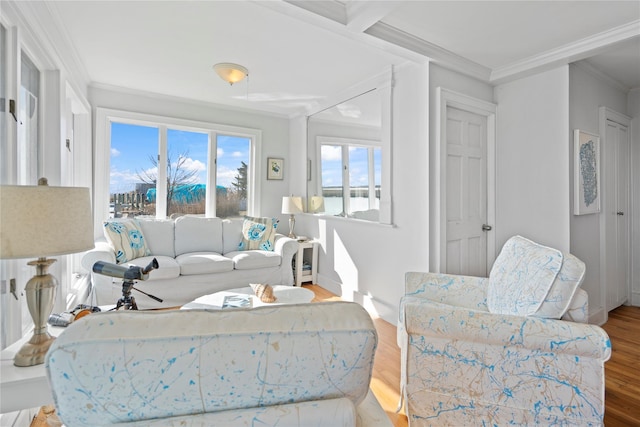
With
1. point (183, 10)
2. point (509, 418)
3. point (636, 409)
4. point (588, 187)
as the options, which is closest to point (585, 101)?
point (588, 187)

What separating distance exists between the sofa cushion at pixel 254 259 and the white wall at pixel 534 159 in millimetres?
2485

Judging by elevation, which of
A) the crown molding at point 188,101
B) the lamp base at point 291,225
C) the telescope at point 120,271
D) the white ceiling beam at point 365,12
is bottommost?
the telescope at point 120,271

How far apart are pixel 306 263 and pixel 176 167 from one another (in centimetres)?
219

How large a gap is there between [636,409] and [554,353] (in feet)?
3.68

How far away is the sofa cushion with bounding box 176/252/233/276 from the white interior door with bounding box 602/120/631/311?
13.1 ft

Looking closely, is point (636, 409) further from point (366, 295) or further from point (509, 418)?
point (366, 295)

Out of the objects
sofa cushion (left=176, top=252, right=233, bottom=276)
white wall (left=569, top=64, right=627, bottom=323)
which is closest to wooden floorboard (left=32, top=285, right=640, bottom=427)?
white wall (left=569, top=64, right=627, bottom=323)

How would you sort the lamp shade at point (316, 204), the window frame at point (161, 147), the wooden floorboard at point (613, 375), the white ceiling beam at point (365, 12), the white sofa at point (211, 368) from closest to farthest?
1. the white sofa at point (211, 368)
2. the wooden floorboard at point (613, 375)
3. the white ceiling beam at point (365, 12)
4. the window frame at point (161, 147)
5. the lamp shade at point (316, 204)

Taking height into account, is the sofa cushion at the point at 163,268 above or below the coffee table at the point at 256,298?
above

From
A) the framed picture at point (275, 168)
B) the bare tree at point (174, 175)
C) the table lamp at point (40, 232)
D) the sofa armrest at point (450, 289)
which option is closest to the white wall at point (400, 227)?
the sofa armrest at point (450, 289)

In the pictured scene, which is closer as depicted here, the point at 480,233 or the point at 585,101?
the point at 585,101

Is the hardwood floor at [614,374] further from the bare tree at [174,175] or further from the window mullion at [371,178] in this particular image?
the bare tree at [174,175]

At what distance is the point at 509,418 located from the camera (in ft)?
4.80

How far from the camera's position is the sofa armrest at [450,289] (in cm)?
210
